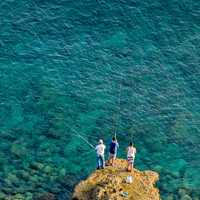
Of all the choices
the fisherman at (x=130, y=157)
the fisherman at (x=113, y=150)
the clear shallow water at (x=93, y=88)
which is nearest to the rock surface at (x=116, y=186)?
the fisherman at (x=130, y=157)

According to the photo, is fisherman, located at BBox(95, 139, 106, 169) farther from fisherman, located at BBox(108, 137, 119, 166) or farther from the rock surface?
fisherman, located at BBox(108, 137, 119, 166)

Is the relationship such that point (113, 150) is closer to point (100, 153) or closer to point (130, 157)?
point (100, 153)

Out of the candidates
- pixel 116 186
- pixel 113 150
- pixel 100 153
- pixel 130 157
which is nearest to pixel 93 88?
pixel 113 150

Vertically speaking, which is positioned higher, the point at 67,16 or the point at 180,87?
the point at 67,16

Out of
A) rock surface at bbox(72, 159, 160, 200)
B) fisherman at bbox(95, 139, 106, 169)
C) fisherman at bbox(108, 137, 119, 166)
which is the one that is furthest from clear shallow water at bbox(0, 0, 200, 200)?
fisherman at bbox(108, 137, 119, 166)

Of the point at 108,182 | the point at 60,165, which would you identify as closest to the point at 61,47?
the point at 60,165

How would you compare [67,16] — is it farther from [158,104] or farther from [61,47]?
[158,104]
